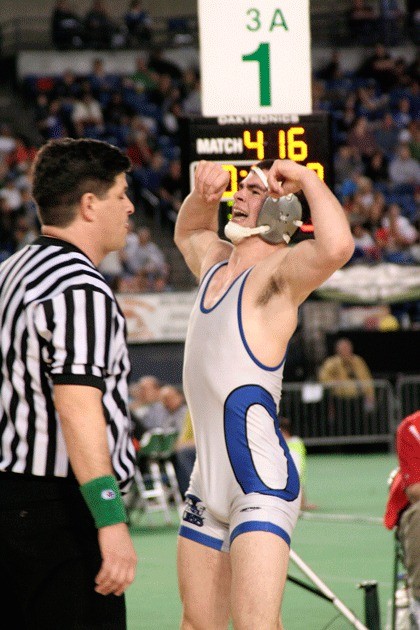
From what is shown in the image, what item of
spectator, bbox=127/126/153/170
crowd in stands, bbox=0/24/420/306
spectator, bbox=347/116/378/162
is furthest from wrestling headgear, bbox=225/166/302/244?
spectator, bbox=347/116/378/162

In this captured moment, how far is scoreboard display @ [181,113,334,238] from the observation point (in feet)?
25.3

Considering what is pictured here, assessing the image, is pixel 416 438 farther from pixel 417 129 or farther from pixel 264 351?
pixel 417 129

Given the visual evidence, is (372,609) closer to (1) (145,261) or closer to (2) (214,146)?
(2) (214,146)

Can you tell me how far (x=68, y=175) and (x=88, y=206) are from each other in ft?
0.39

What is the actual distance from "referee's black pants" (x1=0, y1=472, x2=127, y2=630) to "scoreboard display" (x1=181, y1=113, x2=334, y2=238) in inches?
155

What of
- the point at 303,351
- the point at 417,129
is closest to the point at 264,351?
the point at 303,351

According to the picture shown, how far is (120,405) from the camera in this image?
3.97 m

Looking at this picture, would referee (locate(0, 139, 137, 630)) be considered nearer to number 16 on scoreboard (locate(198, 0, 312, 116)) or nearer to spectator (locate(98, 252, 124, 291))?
number 16 on scoreboard (locate(198, 0, 312, 116))

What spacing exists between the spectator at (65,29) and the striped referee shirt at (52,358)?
2371 centimetres

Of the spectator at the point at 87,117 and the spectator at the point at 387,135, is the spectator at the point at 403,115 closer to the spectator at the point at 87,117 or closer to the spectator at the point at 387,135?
the spectator at the point at 387,135

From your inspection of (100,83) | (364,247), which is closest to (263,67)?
(364,247)

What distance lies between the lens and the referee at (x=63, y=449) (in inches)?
147

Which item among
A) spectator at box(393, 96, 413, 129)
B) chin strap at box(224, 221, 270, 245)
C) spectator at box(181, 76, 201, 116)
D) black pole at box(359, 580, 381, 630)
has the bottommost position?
black pole at box(359, 580, 381, 630)

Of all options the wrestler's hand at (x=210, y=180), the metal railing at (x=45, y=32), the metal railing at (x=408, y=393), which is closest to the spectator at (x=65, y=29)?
the metal railing at (x=45, y=32)
